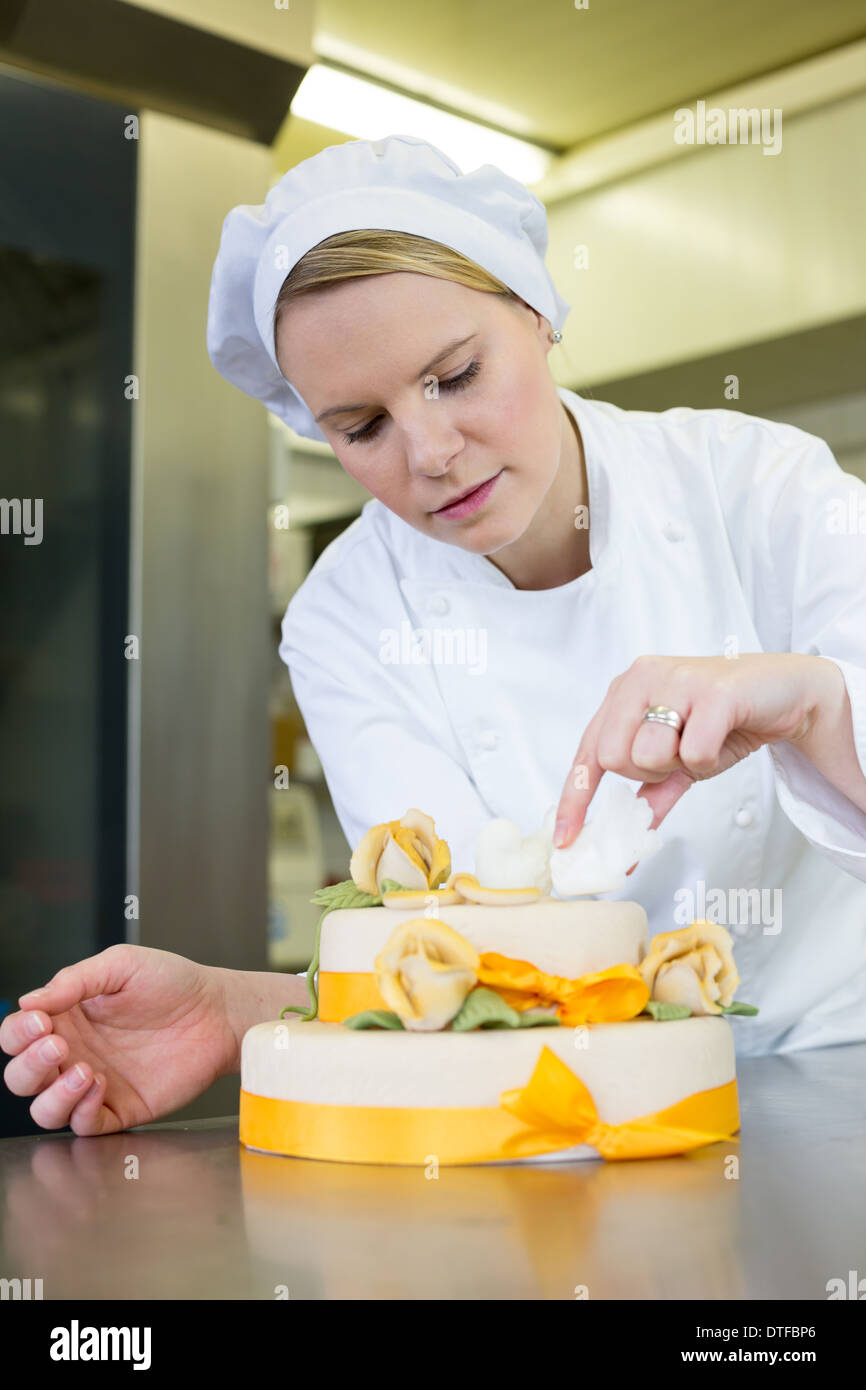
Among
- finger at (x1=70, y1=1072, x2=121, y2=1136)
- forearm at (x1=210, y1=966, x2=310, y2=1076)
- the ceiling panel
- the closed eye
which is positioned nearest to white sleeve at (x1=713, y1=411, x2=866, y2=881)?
the closed eye

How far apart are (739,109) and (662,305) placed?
1.33 feet

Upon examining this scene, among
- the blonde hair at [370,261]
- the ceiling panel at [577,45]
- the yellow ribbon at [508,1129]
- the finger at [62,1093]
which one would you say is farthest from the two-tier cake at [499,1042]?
the ceiling panel at [577,45]

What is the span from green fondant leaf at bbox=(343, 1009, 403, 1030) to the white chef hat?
54 cm

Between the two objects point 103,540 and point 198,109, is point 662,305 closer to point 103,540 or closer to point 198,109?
point 198,109

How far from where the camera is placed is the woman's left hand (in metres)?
0.76

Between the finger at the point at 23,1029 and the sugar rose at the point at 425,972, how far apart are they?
0.26 m

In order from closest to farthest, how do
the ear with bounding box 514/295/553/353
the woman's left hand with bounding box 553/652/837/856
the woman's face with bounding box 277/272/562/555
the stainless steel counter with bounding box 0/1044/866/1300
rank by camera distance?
1. the stainless steel counter with bounding box 0/1044/866/1300
2. the woman's left hand with bounding box 553/652/837/856
3. the woman's face with bounding box 277/272/562/555
4. the ear with bounding box 514/295/553/353

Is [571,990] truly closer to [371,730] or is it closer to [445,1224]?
[445,1224]

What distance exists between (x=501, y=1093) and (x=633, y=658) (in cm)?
55

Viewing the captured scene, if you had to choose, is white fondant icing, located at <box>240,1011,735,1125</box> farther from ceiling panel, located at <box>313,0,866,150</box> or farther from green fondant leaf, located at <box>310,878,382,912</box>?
ceiling panel, located at <box>313,0,866,150</box>

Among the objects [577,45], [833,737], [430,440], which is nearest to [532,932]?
[833,737]

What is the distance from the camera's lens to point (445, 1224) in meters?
0.53

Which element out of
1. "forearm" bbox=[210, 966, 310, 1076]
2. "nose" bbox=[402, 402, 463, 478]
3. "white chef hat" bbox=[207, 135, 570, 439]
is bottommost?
"forearm" bbox=[210, 966, 310, 1076]

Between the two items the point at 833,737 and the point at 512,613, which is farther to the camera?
the point at 512,613
